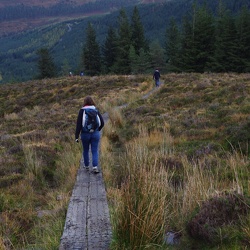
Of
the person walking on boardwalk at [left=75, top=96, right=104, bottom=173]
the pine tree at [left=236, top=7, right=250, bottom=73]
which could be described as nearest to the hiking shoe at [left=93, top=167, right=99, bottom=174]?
the person walking on boardwalk at [left=75, top=96, right=104, bottom=173]

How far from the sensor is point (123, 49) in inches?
2184

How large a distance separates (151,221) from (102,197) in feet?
6.46

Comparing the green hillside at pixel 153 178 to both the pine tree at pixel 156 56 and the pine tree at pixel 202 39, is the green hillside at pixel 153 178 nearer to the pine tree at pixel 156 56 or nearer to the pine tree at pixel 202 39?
the pine tree at pixel 202 39

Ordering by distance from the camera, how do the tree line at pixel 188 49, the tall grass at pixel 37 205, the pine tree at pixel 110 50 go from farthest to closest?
the pine tree at pixel 110 50
the tree line at pixel 188 49
the tall grass at pixel 37 205

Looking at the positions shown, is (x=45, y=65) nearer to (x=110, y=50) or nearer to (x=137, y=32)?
(x=110, y=50)

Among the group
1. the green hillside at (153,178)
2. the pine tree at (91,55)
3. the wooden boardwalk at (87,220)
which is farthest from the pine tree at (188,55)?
the wooden boardwalk at (87,220)

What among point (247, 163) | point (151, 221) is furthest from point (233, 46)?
point (151, 221)

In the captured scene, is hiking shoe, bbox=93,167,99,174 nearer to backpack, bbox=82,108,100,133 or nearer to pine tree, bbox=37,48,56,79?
backpack, bbox=82,108,100,133

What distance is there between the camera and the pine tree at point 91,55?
59.0 metres

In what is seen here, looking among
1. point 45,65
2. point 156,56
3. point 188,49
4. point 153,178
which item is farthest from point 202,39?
point 153,178

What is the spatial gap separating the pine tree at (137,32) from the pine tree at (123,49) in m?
2.11

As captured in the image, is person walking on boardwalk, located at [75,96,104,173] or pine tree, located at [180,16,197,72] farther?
pine tree, located at [180,16,197,72]

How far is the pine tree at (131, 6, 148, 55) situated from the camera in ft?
193

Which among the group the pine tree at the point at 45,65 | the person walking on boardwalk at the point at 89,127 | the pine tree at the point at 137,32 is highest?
the pine tree at the point at 137,32
